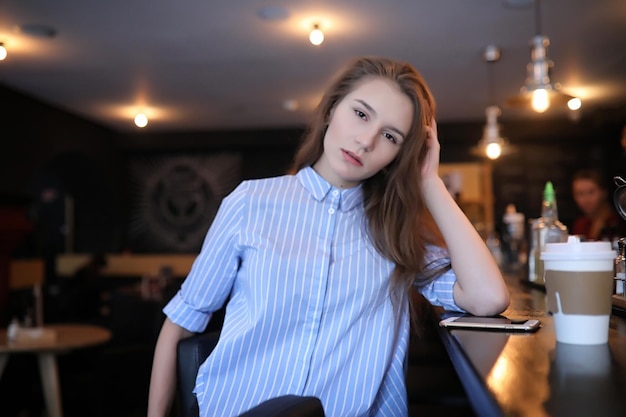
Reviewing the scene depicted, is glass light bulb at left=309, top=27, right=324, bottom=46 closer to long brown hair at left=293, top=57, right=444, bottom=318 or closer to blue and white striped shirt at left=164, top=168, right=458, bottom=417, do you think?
long brown hair at left=293, top=57, right=444, bottom=318

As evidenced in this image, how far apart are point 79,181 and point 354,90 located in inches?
302

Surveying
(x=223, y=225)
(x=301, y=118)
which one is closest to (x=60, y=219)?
(x=301, y=118)

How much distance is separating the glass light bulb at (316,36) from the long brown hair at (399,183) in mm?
3052

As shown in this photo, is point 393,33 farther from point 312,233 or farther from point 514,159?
point 514,159

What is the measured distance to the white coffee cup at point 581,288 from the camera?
35.7 inches

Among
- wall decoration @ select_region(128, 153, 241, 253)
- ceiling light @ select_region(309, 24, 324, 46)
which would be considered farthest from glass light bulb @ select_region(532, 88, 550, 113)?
wall decoration @ select_region(128, 153, 241, 253)

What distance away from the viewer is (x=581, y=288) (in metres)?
0.92

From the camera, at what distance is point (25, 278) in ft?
20.3

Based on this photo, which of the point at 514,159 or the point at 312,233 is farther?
the point at 514,159

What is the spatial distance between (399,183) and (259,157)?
7401 millimetres

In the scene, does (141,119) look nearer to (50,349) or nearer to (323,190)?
(50,349)

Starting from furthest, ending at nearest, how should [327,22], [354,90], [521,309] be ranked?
1. [327,22]
2. [521,309]
3. [354,90]

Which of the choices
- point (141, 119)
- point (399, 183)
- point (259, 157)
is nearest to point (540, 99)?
point (399, 183)

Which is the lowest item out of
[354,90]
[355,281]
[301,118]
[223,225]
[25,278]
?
[25,278]
